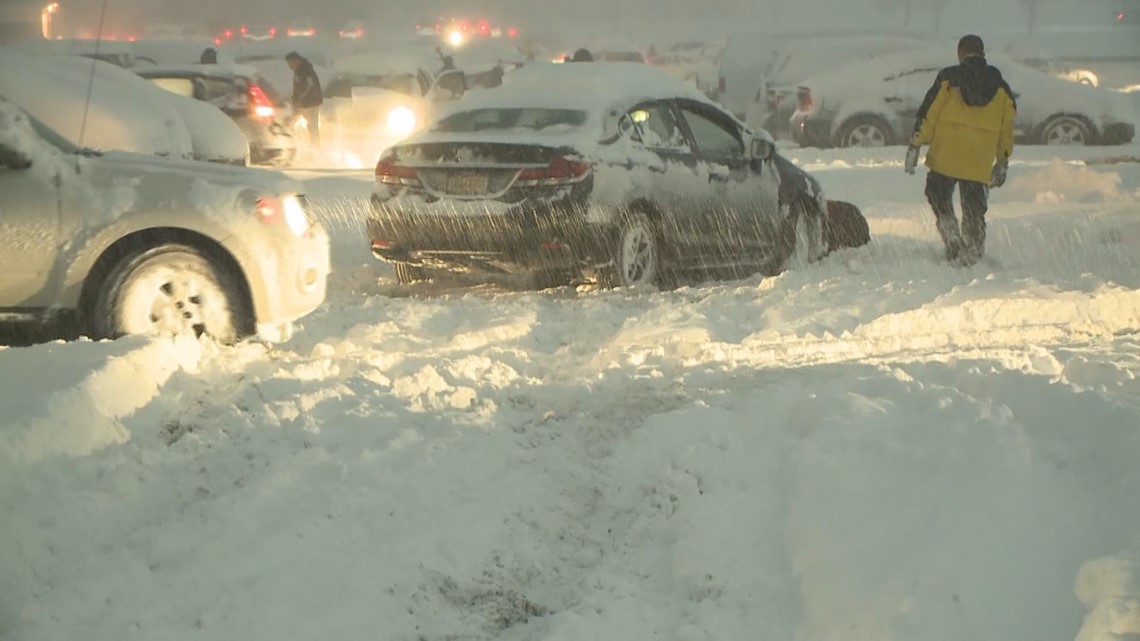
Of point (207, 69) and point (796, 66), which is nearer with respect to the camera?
point (207, 69)

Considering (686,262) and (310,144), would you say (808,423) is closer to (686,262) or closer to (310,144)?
(686,262)

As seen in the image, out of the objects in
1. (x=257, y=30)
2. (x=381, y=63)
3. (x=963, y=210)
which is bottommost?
(x=963, y=210)

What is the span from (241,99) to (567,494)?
13.0 m

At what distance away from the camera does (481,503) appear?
4824mm

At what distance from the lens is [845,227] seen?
36.7 ft

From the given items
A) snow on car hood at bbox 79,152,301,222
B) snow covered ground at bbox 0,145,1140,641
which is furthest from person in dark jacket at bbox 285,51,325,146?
snow covered ground at bbox 0,145,1140,641

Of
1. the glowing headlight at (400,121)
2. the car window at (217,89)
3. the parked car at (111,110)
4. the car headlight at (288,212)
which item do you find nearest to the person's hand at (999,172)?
the car headlight at (288,212)

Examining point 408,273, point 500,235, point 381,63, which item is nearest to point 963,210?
point 500,235

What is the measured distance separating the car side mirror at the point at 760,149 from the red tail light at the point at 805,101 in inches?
436

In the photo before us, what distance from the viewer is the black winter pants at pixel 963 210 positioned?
10.2 m

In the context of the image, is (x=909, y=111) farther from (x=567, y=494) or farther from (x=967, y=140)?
(x=567, y=494)

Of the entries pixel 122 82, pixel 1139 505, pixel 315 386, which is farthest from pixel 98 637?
pixel 122 82

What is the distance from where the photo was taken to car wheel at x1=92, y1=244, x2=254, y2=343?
638 centimetres

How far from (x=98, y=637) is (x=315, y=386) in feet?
5.97
